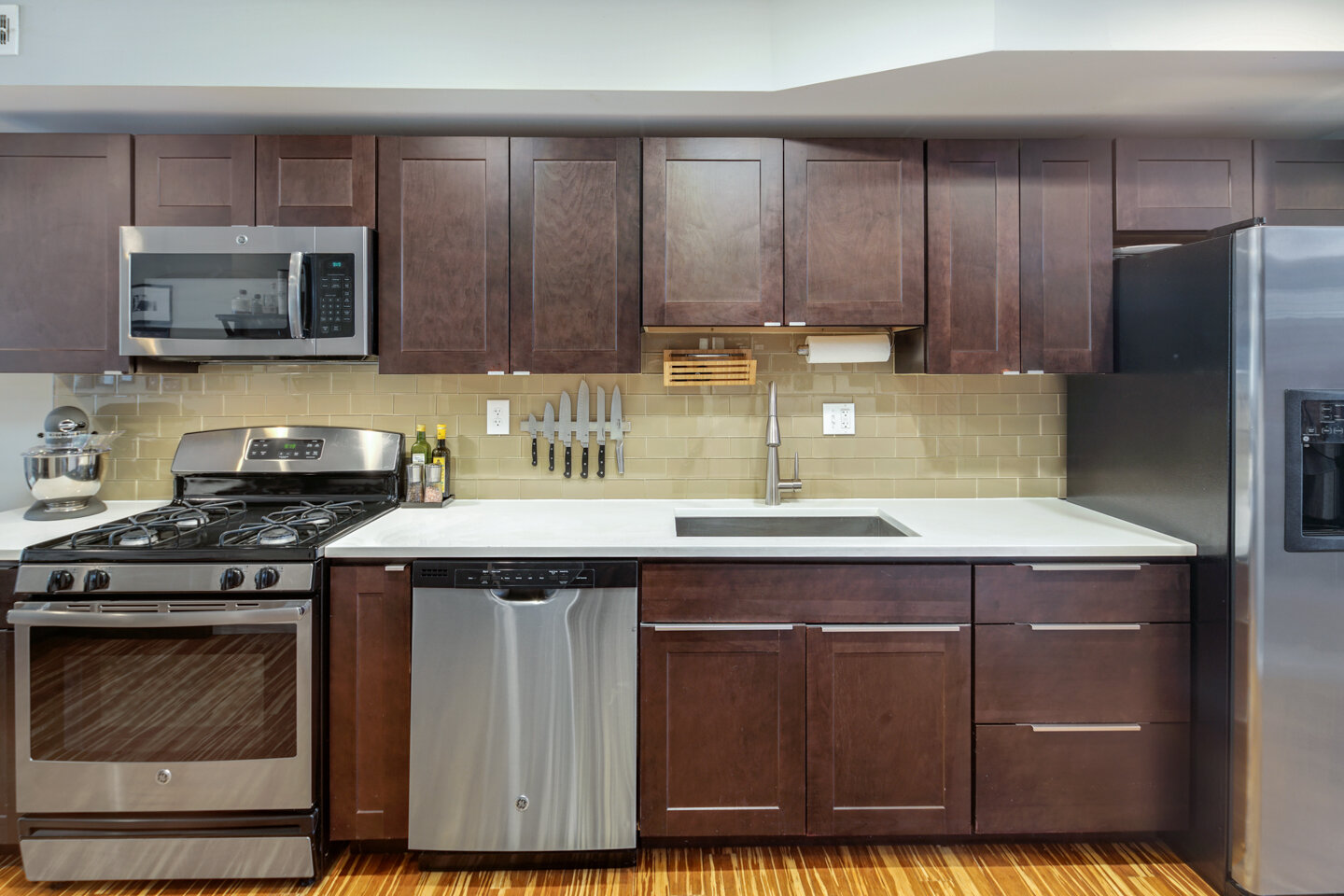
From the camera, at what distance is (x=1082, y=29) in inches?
71.7

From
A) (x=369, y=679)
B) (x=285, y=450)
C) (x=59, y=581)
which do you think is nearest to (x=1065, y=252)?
(x=369, y=679)

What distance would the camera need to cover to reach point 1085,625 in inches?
77.2

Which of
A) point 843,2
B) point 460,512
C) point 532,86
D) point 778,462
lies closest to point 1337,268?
point 843,2

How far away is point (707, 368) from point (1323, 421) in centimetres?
169

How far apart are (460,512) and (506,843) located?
3.32ft

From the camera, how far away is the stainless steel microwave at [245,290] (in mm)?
2186

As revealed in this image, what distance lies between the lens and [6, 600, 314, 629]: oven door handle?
6.02ft

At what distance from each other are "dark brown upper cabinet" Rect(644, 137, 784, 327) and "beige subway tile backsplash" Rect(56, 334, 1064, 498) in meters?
0.38

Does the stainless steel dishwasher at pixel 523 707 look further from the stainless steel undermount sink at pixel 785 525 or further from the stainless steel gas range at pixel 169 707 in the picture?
the stainless steel undermount sink at pixel 785 525

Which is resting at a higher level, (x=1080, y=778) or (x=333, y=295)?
(x=333, y=295)

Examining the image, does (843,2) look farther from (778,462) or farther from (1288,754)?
(1288,754)

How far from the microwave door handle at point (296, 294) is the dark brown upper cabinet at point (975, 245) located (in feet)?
6.39

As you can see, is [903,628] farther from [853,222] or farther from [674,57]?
[674,57]

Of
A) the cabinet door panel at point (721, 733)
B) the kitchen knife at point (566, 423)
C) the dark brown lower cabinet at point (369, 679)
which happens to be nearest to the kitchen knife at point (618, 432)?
the kitchen knife at point (566, 423)
